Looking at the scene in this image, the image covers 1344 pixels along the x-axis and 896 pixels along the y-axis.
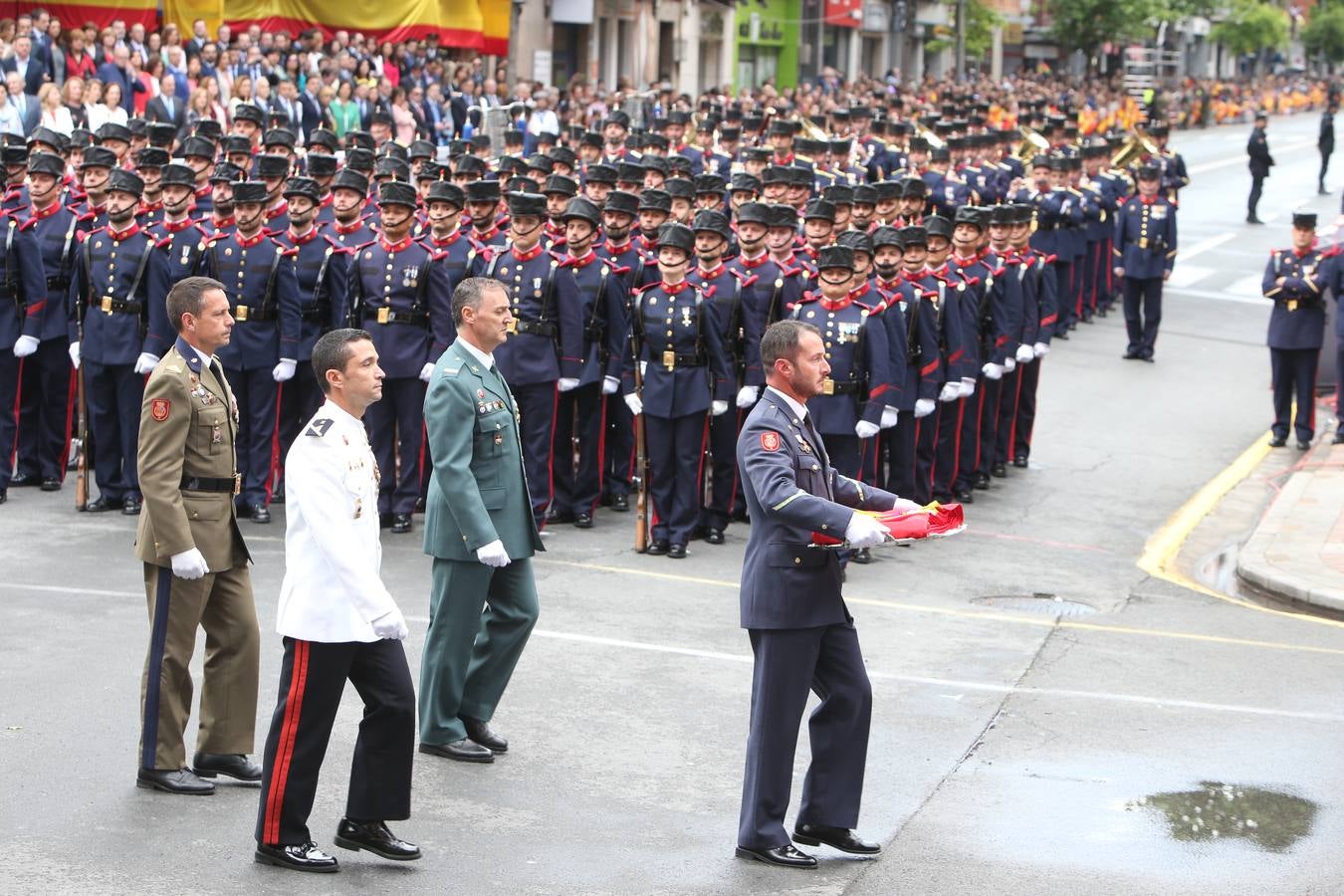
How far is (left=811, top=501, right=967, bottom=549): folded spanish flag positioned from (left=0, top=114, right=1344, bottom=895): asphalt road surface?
1175 mm

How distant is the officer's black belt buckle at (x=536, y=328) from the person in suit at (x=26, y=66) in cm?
1117

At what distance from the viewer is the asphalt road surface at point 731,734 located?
7035 mm

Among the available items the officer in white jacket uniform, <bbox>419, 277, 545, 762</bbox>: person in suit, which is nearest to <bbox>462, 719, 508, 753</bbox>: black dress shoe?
<bbox>419, 277, 545, 762</bbox>: person in suit

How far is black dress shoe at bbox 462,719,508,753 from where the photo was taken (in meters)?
8.30

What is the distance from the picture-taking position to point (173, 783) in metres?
7.54

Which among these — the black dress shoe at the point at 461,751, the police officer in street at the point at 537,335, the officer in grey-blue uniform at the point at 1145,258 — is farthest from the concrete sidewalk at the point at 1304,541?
the black dress shoe at the point at 461,751

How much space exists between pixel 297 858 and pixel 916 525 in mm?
2368

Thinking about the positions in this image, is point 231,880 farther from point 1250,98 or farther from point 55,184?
point 1250,98

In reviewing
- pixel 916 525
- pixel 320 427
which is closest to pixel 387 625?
pixel 320 427

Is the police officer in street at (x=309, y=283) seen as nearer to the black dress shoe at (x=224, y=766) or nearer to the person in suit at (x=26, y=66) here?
the black dress shoe at (x=224, y=766)

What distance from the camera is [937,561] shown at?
41.4 feet

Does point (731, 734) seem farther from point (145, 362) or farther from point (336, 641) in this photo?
point (145, 362)

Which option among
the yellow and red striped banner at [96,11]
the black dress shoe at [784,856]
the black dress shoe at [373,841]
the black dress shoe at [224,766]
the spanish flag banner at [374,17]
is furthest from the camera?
the spanish flag banner at [374,17]

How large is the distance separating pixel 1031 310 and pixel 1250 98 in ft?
204
